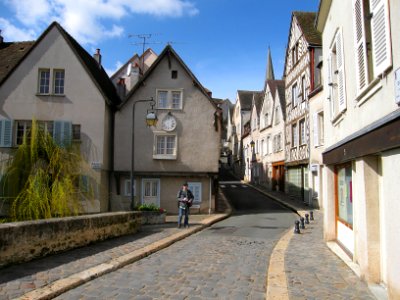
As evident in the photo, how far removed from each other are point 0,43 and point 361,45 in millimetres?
25275

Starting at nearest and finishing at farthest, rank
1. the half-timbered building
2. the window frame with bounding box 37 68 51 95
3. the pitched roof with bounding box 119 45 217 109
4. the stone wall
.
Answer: the stone wall, the window frame with bounding box 37 68 51 95, the pitched roof with bounding box 119 45 217 109, the half-timbered building

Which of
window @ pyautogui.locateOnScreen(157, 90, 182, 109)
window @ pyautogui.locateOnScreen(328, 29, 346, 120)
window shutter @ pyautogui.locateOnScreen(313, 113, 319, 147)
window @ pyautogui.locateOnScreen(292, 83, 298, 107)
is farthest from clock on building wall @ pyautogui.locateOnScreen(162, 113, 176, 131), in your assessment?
window @ pyautogui.locateOnScreen(328, 29, 346, 120)

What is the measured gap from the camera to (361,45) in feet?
17.8

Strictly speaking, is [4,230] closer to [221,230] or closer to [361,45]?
[361,45]

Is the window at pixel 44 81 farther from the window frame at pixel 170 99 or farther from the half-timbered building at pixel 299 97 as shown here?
the half-timbered building at pixel 299 97

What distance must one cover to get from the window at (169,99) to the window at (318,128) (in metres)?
7.35

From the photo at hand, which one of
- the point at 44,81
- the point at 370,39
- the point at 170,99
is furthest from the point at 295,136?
the point at 370,39

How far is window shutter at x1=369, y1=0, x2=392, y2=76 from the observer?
13.7 ft

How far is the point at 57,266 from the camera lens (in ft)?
22.9

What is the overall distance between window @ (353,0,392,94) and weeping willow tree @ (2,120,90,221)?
9251 mm

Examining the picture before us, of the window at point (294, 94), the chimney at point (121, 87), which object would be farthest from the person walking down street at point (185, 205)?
the window at point (294, 94)

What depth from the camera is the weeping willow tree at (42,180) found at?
11.6 metres

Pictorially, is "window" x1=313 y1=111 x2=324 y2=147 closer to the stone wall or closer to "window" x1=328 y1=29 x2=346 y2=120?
"window" x1=328 y1=29 x2=346 y2=120

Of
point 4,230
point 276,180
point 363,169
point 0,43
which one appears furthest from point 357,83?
point 276,180
